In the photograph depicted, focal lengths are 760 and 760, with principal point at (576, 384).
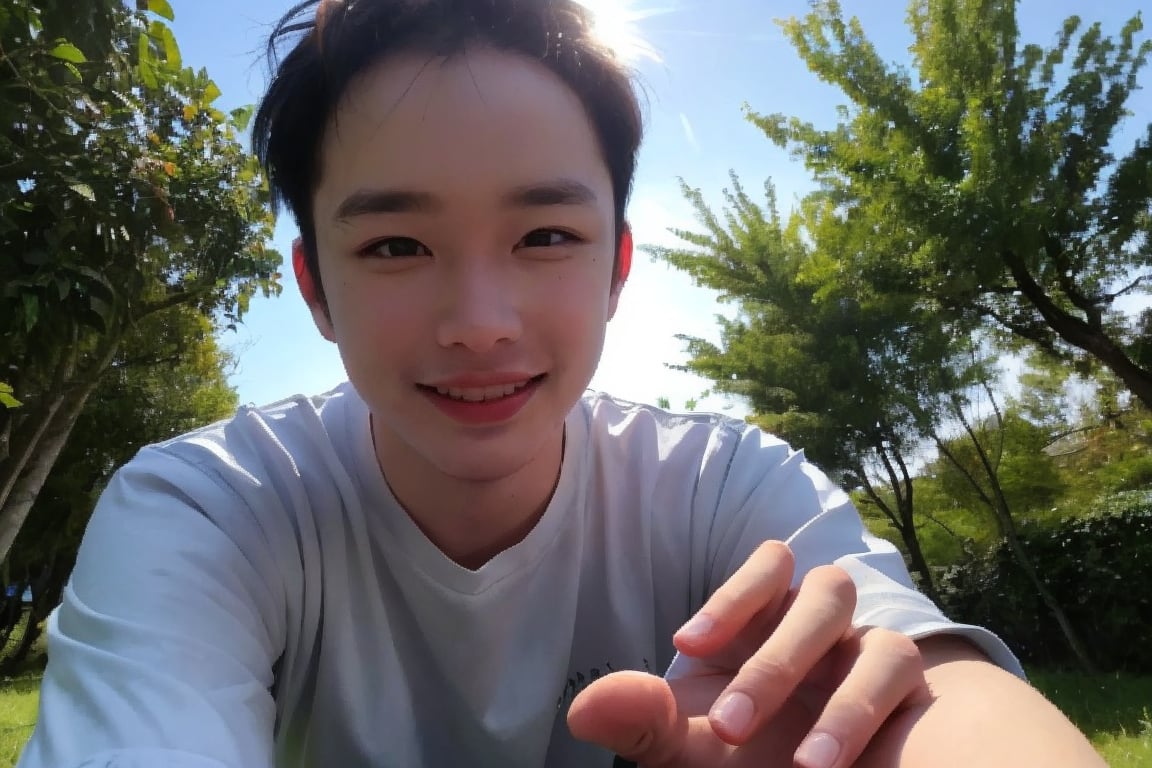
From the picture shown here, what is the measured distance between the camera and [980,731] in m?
0.86

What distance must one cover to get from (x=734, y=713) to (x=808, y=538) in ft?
1.82

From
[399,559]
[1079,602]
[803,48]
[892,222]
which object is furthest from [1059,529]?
[399,559]

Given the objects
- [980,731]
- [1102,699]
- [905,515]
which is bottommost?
[1102,699]

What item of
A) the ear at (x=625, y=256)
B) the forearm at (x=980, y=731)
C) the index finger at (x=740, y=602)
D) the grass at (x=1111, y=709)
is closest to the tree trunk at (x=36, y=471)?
the ear at (x=625, y=256)

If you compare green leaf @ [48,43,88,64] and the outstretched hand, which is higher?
green leaf @ [48,43,88,64]

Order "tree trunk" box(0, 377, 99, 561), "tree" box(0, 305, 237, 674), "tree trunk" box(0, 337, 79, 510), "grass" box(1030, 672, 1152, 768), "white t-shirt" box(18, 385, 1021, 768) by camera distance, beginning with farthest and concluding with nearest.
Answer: "tree" box(0, 305, 237, 674) → "tree trunk" box(0, 377, 99, 561) → "tree trunk" box(0, 337, 79, 510) → "grass" box(1030, 672, 1152, 768) → "white t-shirt" box(18, 385, 1021, 768)

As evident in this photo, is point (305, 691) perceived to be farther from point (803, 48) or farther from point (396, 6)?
point (803, 48)

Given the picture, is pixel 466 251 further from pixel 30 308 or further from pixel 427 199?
pixel 30 308

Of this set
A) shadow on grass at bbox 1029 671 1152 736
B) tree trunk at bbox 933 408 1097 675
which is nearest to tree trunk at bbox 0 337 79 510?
shadow on grass at bbox 1029 671 1152 736

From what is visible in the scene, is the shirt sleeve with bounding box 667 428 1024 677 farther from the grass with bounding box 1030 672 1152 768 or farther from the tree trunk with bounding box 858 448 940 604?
the tree trunk with bounding box 858 448 940 604

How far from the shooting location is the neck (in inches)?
58.7

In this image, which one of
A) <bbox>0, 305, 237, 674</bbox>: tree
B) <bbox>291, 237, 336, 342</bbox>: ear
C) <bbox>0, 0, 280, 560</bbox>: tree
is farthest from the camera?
<bbox>0, 305, 237, 674</bbox>: tree

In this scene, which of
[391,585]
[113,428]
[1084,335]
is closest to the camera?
[391,585]

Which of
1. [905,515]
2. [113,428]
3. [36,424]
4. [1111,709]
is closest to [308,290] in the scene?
[36,424]
